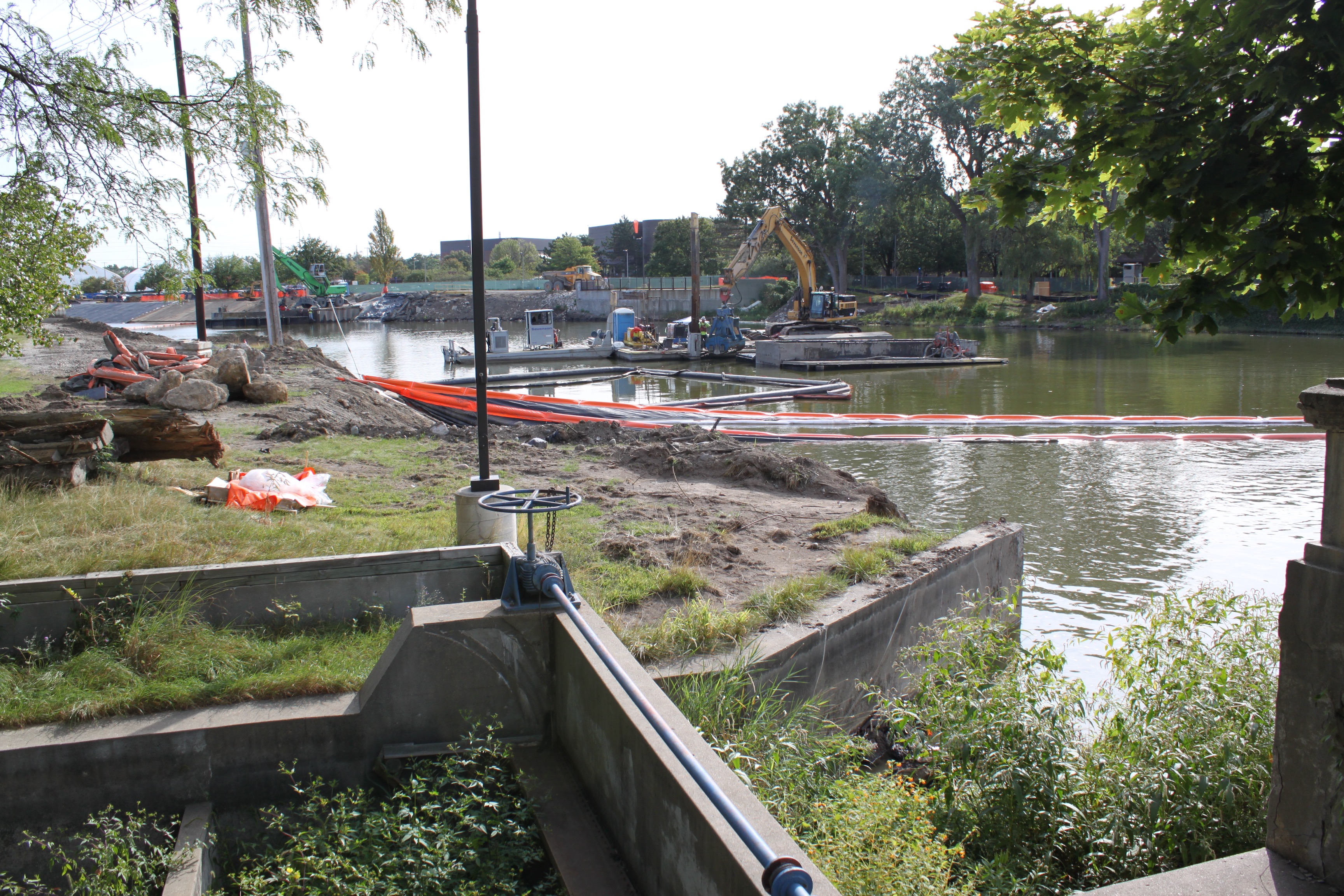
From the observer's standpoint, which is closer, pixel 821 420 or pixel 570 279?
pixel 821 420

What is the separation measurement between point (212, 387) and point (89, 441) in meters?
6.76

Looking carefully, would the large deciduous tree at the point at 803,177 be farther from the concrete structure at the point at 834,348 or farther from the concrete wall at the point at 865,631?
the concrete wall at the point at 865,631

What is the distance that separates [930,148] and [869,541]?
2588 inches

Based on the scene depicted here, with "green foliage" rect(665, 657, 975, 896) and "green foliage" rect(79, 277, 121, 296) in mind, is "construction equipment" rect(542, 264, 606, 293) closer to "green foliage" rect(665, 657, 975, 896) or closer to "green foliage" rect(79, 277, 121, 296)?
"green foliage" rect(79, 277, 121, 296)

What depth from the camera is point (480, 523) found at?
A: 6938 millimetres

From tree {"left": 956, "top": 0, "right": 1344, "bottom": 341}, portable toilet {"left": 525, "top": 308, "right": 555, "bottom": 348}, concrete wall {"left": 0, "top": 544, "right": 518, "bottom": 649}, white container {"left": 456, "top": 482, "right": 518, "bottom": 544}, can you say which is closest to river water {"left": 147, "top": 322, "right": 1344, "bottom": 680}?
tree {"left": 956, "top": 0, "right": 1344, "bottom": 341}

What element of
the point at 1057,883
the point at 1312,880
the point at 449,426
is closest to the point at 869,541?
the point at 1057,883

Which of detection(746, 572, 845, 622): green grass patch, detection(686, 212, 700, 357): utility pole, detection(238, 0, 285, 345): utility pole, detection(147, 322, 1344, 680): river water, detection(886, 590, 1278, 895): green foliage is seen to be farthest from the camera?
detection(686, 212, 700, 357): utility pole

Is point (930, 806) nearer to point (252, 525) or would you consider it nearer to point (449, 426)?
point (252, 525)

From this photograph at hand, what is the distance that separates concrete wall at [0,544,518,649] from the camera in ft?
17.7

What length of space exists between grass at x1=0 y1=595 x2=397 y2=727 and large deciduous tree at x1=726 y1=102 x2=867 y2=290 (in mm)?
70332

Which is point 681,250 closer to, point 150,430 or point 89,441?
point 150,430

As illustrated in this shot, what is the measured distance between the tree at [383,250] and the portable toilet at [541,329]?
83481mm

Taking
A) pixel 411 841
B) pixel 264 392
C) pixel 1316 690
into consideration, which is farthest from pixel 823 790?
pixel 264 392
